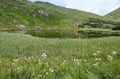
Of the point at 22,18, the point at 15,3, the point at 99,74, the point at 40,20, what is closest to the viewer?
the point at 99,74

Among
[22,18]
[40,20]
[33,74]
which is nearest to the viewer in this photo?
[33,74]

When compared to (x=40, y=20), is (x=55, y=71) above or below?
above


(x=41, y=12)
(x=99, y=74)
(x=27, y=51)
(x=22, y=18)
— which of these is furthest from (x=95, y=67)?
(x=41, y=12)

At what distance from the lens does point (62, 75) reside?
313 inches

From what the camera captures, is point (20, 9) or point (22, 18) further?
point (20, 9)

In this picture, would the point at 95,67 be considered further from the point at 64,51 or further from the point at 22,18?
the point at 22,18

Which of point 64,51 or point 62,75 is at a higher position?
point 62,75

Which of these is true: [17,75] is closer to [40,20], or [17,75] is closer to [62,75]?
[62,75]

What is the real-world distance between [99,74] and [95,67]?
400 millimetres

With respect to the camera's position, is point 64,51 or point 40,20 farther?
point 40,20

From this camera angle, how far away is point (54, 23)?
175 metres

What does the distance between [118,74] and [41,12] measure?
180 metres

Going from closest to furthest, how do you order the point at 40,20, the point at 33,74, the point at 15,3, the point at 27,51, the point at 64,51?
the point at 33,74 → the point at 64,51 → the point at 27,51 → the point at 40,20 → the point at 15,3

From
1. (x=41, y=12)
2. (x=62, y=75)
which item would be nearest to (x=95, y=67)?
(x=62, y=75)
